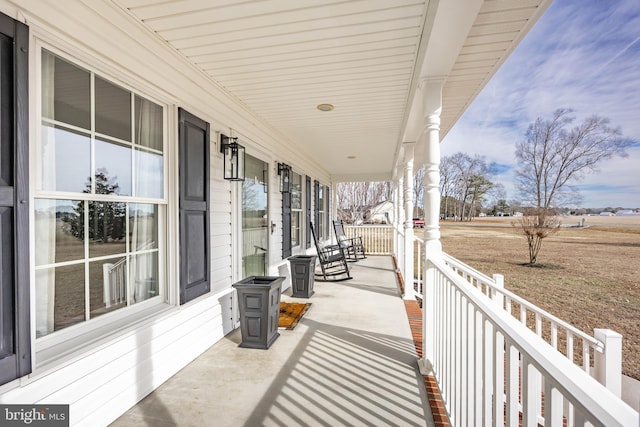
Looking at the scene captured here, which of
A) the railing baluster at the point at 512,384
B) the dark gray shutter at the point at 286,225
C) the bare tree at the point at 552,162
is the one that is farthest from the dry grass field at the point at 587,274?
the railing baluster at the point at 512,384

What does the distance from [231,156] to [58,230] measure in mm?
1834

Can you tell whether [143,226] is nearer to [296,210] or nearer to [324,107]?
[324,107]

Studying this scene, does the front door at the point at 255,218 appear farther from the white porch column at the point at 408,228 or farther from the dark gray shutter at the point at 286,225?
the white porch column at the point at 408,228

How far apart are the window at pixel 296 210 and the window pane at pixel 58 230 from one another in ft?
13.7

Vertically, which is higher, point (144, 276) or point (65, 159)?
point (65, 159)

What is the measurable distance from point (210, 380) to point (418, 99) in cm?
301

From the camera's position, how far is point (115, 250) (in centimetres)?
196

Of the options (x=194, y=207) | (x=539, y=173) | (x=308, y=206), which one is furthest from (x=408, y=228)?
(x=539, y=173)

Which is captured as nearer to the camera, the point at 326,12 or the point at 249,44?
the point at 326,12

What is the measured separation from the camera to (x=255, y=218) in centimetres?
414

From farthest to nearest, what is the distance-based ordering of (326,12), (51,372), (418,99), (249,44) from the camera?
1. (418,99)
2. (249,44)
3. (326,12)
4. (51,372)

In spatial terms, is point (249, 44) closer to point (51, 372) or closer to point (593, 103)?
point (51, 372)

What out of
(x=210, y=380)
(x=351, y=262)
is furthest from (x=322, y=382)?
(x=351, y=262)

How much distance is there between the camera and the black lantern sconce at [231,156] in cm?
318
